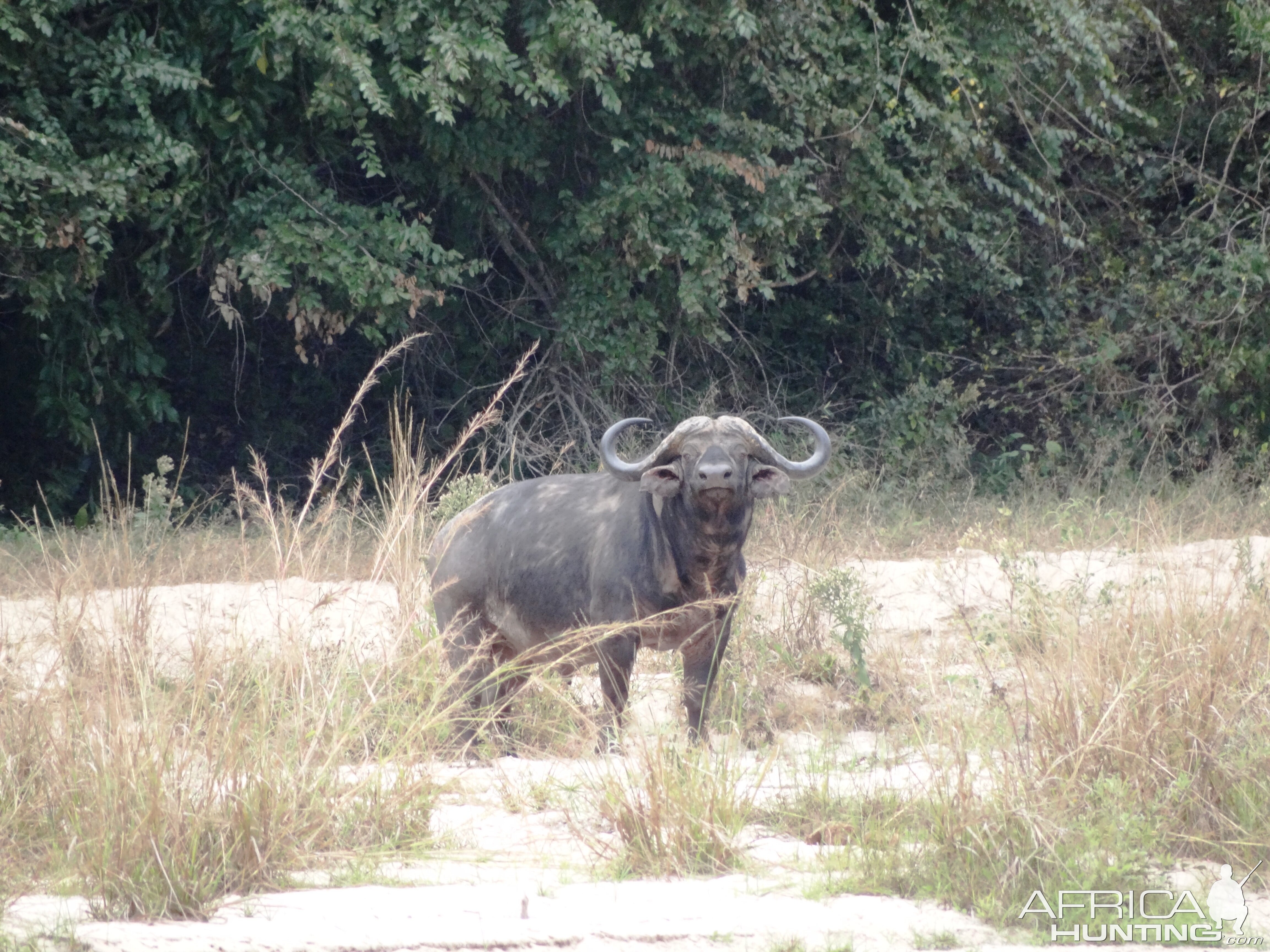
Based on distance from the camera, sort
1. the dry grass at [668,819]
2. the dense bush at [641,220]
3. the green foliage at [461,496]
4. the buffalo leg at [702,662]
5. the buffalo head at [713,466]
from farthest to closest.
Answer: the dense bush at [641,220]
the green foliage at [461,496]
the buffalo leg at [702,662]
the buffalo head at [713,466]
the dry grass at [668,819]

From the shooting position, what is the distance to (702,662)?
5984mm

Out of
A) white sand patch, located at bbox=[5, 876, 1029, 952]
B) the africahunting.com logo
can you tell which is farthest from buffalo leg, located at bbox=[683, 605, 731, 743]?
the africahunting.com logo

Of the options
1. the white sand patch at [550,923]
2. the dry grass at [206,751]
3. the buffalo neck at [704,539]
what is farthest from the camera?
the buffalo neck at [704,539]

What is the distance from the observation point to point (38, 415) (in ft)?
40.1

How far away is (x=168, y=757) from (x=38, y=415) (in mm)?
9226

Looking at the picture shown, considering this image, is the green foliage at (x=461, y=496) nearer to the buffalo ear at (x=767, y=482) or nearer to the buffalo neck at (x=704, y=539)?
the buffalo neck at (x=704, y=539)

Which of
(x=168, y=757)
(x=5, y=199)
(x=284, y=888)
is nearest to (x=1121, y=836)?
(x=284, y=888)

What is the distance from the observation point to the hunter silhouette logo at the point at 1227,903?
153 inches

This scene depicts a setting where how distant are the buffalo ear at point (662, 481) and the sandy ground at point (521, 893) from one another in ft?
3.22

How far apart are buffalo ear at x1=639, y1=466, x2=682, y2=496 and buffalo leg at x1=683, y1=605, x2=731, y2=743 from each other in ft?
1.88

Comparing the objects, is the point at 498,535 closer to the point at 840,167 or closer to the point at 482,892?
the point at 482,892

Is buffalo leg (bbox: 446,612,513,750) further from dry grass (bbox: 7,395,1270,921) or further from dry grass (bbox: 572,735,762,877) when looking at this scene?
dry grass (bbox: 572,735,762,877)

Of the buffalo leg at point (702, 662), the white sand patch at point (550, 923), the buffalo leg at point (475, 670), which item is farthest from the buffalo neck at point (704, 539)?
the white sand patch at point (550, 923)

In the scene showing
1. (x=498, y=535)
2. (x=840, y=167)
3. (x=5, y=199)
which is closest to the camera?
(x=498, y=535)
